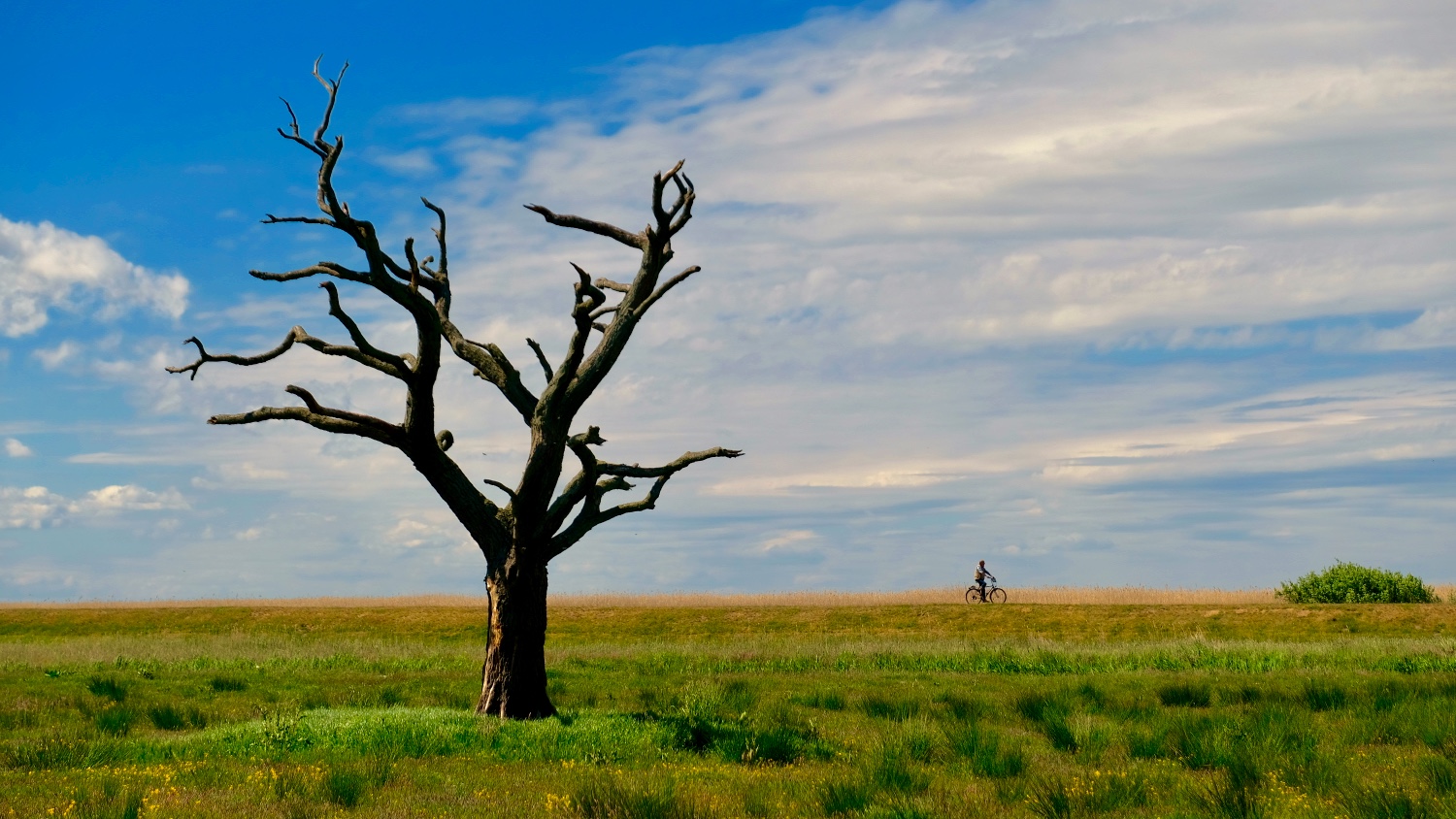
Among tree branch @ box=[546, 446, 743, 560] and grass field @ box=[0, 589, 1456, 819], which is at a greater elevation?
tree branch @ box=[546, 446, 743, 560]

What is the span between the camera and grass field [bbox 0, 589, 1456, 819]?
11.3 metres

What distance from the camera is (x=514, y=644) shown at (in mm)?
18062

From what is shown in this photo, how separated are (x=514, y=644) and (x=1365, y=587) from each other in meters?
43.2

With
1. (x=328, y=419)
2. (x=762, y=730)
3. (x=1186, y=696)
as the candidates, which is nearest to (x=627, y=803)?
(x=762, y=730)

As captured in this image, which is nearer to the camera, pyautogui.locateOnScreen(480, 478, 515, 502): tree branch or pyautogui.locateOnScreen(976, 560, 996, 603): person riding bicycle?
pyautogui.locateOnScreen(480, 478, 515, 502): tree branch

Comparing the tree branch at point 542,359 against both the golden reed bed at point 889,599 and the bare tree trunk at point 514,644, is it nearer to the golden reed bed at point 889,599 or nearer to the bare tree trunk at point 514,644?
the bare tree trunk at point 514,644

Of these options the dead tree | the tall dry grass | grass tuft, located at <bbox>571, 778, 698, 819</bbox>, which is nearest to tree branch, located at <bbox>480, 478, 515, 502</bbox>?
the dead tree

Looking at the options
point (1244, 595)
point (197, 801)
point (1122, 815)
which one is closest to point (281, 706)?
point (197, 801)

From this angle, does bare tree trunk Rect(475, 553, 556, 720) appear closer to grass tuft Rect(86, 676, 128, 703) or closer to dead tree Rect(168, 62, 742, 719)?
dead tree Rect(168, 62, 742, 719)

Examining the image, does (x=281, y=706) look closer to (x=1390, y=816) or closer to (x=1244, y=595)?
(x=1390, y=816)

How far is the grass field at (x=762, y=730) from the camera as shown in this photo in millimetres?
11289

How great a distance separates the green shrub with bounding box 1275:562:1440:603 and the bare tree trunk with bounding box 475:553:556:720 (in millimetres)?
41640

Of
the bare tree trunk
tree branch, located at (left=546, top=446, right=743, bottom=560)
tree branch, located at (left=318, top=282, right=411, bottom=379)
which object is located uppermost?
tree branch, located at (left=318, top=282, right=411, bottom=379)

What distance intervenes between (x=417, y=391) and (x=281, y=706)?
24.3 ft
